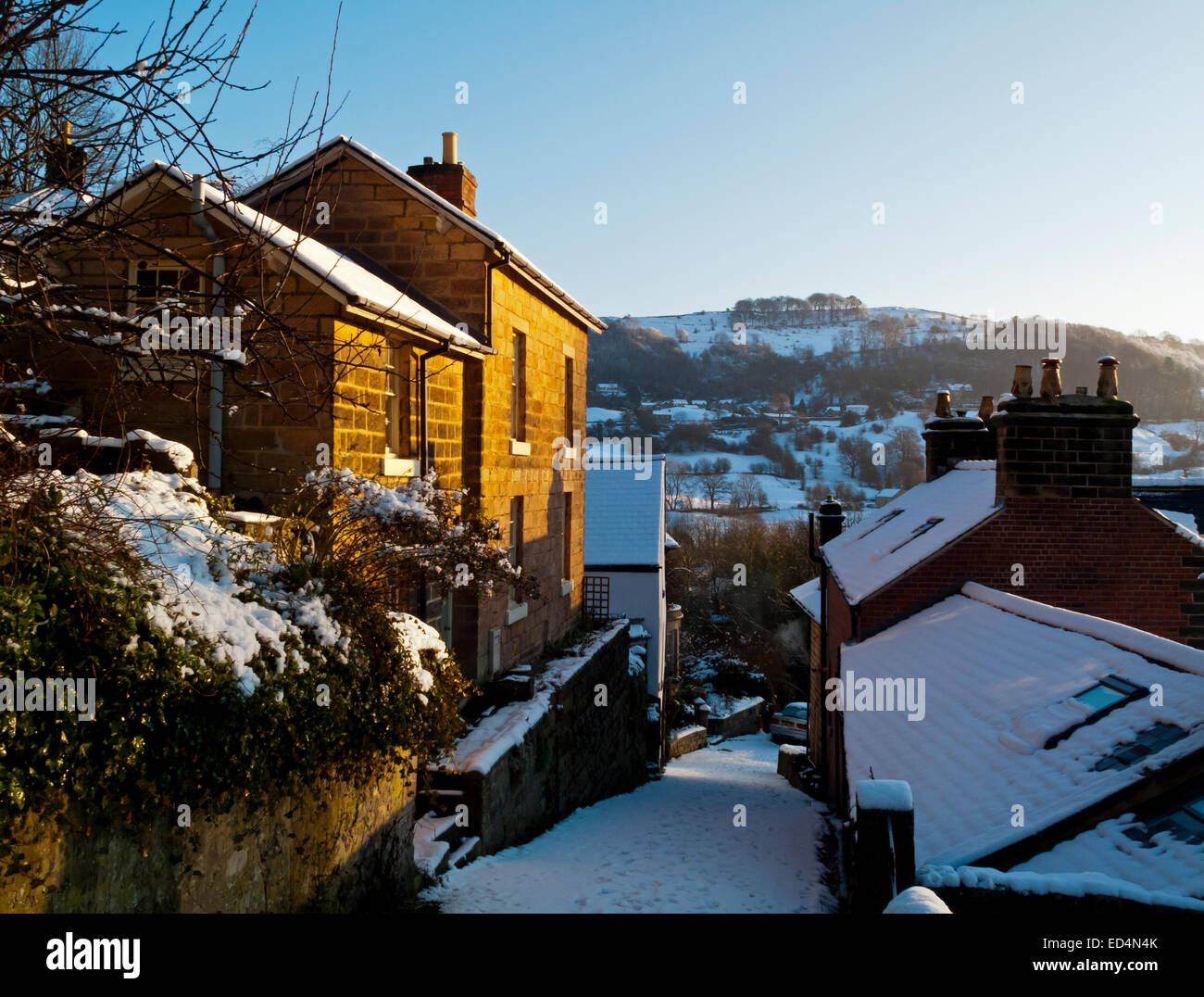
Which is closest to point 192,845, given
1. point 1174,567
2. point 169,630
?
point 169,630

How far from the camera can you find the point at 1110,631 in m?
8.08

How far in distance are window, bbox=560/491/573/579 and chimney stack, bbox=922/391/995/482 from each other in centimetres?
740

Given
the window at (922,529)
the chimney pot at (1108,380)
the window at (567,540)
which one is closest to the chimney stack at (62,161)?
the window at (922,529)

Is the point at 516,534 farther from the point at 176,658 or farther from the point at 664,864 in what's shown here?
the point at 176,658

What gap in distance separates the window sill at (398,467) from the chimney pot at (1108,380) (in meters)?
9.31

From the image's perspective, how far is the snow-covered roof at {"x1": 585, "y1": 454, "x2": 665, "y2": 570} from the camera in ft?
93.5

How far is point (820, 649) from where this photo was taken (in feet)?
61.1

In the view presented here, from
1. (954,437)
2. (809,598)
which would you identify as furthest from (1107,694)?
(809,598)

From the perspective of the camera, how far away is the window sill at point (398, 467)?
34.2 feet

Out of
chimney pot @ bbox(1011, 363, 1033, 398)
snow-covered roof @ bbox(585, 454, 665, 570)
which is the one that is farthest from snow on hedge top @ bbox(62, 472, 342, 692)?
snow-covered roof @ bbox(585, 454, 665, 570)

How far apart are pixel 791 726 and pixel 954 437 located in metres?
21.8

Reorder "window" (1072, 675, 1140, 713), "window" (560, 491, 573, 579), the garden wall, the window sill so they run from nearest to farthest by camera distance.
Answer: the garden wall < "window" (1072, 675, 1140, 713) < the window sill < "window" (560, 491, 573, 579)

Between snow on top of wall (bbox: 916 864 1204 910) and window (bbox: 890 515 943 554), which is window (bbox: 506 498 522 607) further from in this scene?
snow on top of wall (bbox: 916 864 1204 910)
